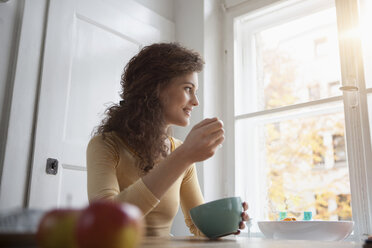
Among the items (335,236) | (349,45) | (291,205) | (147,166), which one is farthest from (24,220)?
(291,205)

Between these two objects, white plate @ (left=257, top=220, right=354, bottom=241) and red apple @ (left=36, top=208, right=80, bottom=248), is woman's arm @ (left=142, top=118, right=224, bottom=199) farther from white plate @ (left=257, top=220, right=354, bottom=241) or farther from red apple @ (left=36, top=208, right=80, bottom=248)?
red apple @ (left=36, top=208, right=80, bottom=248)

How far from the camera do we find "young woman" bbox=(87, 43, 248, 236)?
1187 millimetres

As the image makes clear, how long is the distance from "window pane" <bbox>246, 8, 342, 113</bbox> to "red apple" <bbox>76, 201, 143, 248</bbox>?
2026 mm

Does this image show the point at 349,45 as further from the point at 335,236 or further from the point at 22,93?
the point at 22,93

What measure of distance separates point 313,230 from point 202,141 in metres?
0.61

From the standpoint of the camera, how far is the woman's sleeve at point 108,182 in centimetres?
95

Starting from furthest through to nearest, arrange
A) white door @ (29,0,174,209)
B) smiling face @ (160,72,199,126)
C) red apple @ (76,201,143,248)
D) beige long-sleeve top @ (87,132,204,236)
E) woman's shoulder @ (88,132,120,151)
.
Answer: white door @ (29,0,174,209) → smiling face @ (160,72,199,126) → woman's shoulder @ (88,132,120,151) → beige long-sleeve top @ (87,132,204,236) → red apple @ (76,201,143,248)

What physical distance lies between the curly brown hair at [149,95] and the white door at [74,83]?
0.37 m

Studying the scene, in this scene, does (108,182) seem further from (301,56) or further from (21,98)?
(301,56)

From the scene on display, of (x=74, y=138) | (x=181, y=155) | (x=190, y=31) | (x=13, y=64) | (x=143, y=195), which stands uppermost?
(x=190, y=31)

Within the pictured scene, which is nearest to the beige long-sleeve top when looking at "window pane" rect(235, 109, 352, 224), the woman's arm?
the woman's arm

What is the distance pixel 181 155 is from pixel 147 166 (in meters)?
0.33

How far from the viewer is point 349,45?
186cm

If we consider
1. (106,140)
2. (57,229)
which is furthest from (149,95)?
(57,229)
